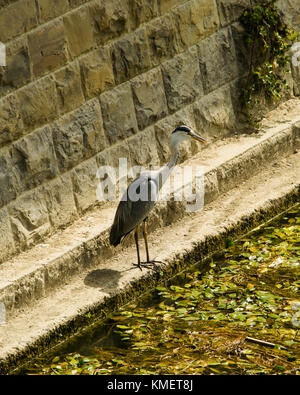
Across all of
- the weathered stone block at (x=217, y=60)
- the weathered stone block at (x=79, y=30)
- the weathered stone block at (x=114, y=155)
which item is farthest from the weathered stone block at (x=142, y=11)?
the weathered stone block at (x=114, y=155)

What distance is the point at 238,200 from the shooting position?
7.84 metres

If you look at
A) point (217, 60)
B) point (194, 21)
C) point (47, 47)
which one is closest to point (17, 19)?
point (47, 47)

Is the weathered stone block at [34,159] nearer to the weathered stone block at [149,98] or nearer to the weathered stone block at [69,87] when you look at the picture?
the weathered stone block at [69,87]

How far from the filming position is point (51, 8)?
6695 mm

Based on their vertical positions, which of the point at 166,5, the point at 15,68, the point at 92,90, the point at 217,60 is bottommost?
the point at 217,60

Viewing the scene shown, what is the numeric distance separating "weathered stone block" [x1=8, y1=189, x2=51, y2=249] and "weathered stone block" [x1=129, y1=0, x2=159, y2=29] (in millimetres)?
1955

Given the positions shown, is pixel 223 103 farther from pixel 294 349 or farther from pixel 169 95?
pixel 294 349

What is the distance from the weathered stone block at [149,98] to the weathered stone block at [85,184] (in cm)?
76

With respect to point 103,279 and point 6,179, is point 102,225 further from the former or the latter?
point 6,179

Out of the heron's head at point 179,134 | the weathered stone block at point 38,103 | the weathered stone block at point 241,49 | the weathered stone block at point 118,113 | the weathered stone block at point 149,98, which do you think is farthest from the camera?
the weathered stone block at point 241,49

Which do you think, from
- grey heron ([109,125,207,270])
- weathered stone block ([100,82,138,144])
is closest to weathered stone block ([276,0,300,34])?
weathered stone block ([100,82,138,144])

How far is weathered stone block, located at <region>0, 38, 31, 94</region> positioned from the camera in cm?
639

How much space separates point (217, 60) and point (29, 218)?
297 cm

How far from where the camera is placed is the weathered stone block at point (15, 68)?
252 inches
